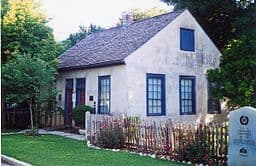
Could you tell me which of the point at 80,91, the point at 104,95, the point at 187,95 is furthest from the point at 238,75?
the point at 80,91

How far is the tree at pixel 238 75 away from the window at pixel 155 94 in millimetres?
2207

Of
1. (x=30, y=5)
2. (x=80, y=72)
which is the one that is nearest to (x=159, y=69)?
(x=80, y=72)

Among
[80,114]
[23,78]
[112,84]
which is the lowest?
[80,114]

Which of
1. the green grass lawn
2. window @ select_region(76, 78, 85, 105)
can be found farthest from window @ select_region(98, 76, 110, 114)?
the green grass lawn

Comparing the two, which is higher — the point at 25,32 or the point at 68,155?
the point at 25,32

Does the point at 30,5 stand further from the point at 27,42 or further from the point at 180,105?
the point at 180,105

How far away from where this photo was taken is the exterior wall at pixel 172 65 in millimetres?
15555

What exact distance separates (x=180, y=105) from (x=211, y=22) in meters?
8.51

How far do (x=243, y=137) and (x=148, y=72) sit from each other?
9.15m

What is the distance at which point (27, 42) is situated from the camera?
17.8 meters

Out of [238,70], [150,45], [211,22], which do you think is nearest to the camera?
[238,70]

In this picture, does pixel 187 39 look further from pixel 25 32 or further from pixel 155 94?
pixel 25 32

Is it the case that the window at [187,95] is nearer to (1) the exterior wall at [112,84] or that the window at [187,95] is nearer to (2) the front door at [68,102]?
(1) the exterior wall at [112,84]

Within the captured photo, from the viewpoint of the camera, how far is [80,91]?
714 inches
